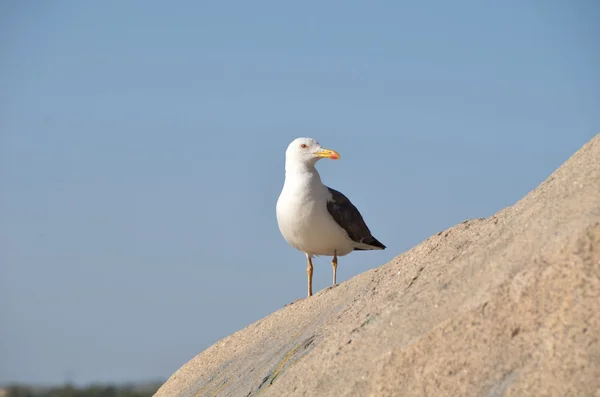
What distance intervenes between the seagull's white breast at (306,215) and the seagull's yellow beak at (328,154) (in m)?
0.31

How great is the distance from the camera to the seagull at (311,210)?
46.8 feet

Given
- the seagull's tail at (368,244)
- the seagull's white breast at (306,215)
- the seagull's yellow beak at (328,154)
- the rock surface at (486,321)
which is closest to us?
the rock surface at (486,321)

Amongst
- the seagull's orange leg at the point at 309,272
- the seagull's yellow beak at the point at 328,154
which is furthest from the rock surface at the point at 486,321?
the seagull's yellow beak at the point at 328,154

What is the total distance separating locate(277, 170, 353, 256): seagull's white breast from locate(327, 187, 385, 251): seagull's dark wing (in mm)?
127

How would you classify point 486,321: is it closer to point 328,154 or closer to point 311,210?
point 311,210

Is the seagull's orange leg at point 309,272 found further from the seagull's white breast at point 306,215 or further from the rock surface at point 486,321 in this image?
the rock surface at point 486,321

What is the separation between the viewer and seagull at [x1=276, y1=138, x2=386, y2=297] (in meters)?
14.3

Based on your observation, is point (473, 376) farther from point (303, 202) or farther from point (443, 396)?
point (303, 202)

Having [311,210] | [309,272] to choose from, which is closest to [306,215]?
[311,210]

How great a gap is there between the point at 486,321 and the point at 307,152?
785cm

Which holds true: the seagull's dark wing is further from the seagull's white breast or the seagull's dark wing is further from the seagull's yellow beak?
the seagull's yellow beak

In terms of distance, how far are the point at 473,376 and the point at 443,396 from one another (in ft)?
0.91

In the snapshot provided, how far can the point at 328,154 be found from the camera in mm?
14672

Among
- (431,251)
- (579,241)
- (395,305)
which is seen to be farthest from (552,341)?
(431,251)
